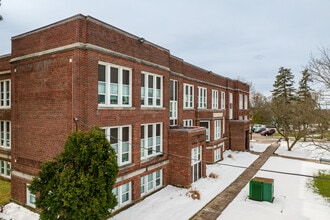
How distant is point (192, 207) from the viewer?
450 inches

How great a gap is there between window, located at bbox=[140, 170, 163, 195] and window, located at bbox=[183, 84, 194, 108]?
7224 mm

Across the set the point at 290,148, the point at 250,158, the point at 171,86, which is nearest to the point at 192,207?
the point at 171,86

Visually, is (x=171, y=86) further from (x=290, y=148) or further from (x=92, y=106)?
(x=290, y=148)

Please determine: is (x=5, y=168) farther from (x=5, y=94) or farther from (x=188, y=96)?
(x=188, y=96)

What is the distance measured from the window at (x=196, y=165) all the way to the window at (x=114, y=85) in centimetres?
637

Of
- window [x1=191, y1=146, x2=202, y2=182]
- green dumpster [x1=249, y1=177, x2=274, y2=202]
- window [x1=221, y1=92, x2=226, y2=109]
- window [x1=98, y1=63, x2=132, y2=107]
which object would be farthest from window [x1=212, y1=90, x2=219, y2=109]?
window [x1=98, y1=63, x2=132, y2=107]

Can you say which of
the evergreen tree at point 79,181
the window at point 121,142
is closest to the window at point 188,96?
the window at point 121,142

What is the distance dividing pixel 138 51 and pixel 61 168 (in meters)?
7.26

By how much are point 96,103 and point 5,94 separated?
10.6 metres

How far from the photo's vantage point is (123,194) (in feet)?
37.1

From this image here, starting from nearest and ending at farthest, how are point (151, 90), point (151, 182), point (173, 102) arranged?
point (151, 182)
point (151, 90)
point (173, 102)

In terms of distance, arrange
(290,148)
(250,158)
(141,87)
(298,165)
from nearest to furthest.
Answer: (141,87) < (298,165) < (250,158) < (290,148)

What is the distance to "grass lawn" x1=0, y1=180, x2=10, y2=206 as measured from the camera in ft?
38.9

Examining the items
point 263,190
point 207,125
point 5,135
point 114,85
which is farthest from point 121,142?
point 207,125
